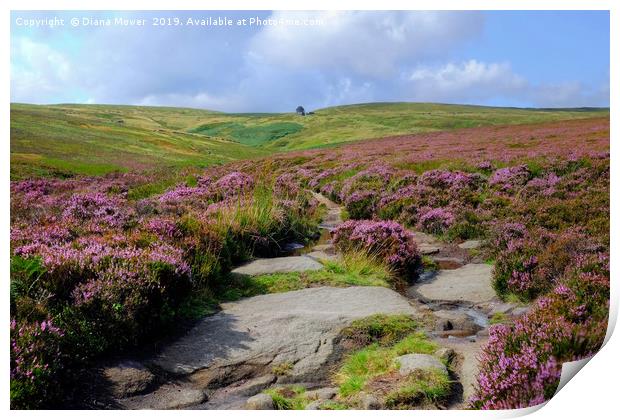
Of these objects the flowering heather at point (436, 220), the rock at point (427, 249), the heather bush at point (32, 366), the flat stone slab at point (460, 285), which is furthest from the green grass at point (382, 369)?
the flowering heather at point (436, 220)

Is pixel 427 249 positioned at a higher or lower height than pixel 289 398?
higher

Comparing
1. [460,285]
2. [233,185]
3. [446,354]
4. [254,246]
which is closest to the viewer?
[446,354]

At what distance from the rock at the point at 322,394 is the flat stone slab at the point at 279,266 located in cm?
321

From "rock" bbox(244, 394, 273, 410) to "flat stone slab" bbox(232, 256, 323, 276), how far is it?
3.36 meters

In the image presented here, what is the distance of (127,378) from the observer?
419cm

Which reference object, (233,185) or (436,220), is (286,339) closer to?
(436,220)

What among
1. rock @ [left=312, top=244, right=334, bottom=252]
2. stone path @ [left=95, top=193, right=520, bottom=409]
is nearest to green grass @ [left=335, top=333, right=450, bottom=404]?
stone path @ [left=95, top=193, right=520, bottom=409]

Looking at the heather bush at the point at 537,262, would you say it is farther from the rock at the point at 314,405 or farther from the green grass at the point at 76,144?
the green grass at the point at 76,144

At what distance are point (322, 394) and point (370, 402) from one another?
16.9 inches

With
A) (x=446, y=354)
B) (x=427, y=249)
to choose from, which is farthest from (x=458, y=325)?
(x=427, y=249)

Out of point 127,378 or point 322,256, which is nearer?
point 127,378

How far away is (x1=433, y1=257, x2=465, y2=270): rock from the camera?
27.9ft

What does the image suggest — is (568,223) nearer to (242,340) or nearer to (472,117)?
(242,340)

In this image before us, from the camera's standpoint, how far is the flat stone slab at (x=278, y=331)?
181 inches
